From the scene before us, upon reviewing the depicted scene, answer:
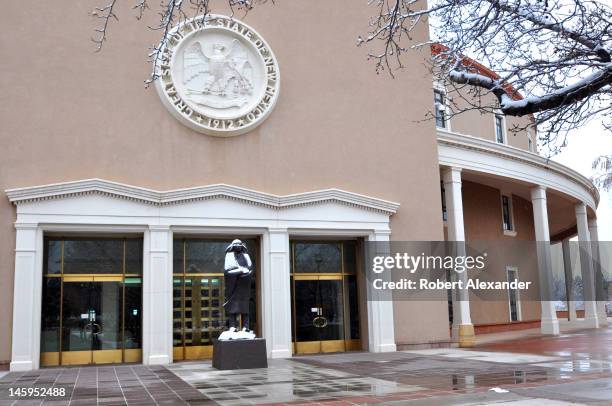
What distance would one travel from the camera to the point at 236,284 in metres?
15.2

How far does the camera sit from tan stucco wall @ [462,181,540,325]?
28219 mm

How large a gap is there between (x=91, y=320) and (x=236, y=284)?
4420mm

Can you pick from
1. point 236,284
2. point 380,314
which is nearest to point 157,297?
point 236,284

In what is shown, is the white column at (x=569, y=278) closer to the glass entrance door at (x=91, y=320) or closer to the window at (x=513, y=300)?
the window at (x=513, y=300)

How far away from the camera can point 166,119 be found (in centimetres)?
1753

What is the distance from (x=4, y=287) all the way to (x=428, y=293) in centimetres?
1179

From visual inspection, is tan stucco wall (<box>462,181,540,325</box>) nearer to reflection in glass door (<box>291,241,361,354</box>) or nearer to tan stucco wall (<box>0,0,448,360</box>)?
tan stucco wall (<box>0,0,448,360</box>)

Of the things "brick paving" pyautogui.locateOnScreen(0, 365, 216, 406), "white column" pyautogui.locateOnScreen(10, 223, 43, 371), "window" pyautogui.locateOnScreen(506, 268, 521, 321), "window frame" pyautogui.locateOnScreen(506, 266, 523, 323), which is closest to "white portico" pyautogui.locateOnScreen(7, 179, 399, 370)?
"white column" pyautogui.locateOnScreen(10, 223, 43, 371)

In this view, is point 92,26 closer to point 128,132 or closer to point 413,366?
point 128,132

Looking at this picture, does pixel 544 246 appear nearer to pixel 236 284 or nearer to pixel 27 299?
pixel 236 284

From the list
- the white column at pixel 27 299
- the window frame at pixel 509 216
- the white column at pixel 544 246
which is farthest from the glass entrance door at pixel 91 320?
the window frame at pixel 509 216

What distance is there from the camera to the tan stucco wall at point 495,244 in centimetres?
2822

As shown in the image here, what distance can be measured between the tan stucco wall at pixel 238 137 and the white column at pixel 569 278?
18825 millimetres

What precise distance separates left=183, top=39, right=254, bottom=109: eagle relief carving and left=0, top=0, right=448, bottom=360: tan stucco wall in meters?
0.96
